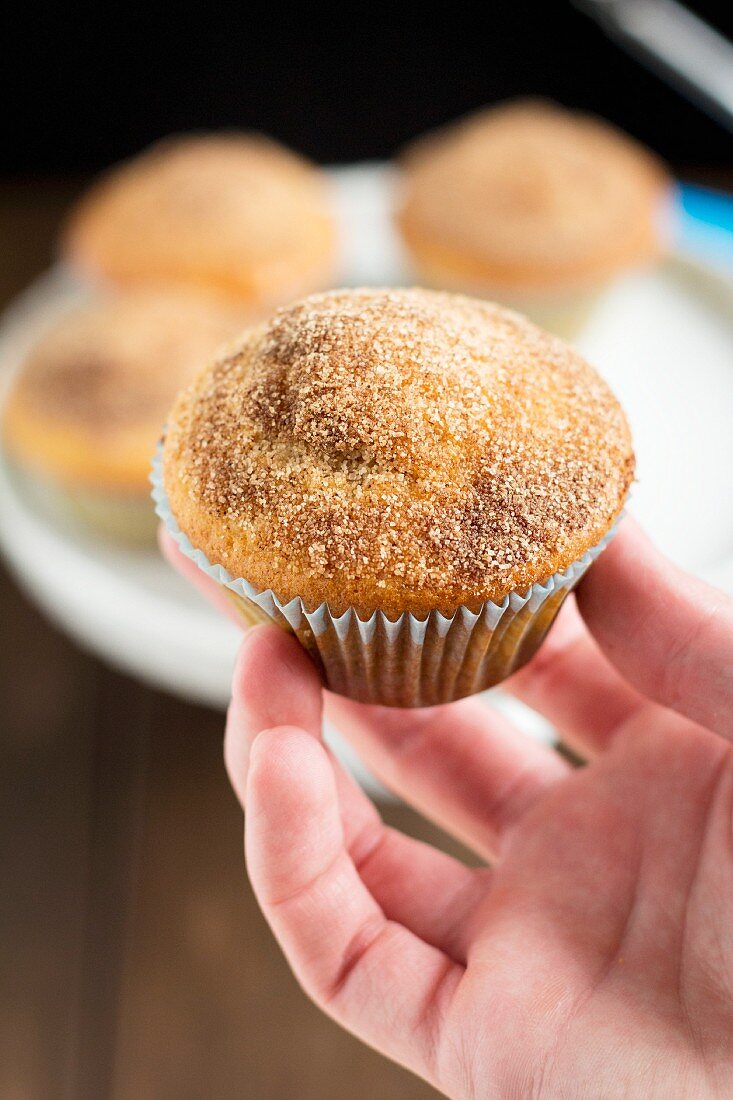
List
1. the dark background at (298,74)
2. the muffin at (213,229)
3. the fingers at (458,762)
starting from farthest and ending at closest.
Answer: the dark background at (298,74), the muffin at (213,229), the fingers at (458,762)

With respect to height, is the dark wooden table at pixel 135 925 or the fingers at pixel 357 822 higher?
the fingers at pixel 357 822

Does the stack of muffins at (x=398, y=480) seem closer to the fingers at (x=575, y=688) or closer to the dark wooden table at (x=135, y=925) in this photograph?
the fingers at (x=575, y=688)

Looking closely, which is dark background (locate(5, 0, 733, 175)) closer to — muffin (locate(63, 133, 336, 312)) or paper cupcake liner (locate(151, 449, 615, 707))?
muffin (locate(63, 133, 336, 312))

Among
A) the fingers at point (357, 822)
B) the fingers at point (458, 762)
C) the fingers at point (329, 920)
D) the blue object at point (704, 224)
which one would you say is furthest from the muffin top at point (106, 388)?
the blue object at point (704, 224)

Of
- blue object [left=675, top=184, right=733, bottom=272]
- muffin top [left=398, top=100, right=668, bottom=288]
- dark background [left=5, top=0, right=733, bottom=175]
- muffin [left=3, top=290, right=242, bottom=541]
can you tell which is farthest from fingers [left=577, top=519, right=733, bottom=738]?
dark background [left=5, top=0, right=733, bottom=175]

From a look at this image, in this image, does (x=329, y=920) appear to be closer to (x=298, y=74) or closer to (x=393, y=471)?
(x=393, y=471)

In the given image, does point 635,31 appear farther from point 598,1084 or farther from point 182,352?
point 598,1084

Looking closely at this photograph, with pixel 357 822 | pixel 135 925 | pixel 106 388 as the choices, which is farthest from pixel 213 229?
pixel 357 822
